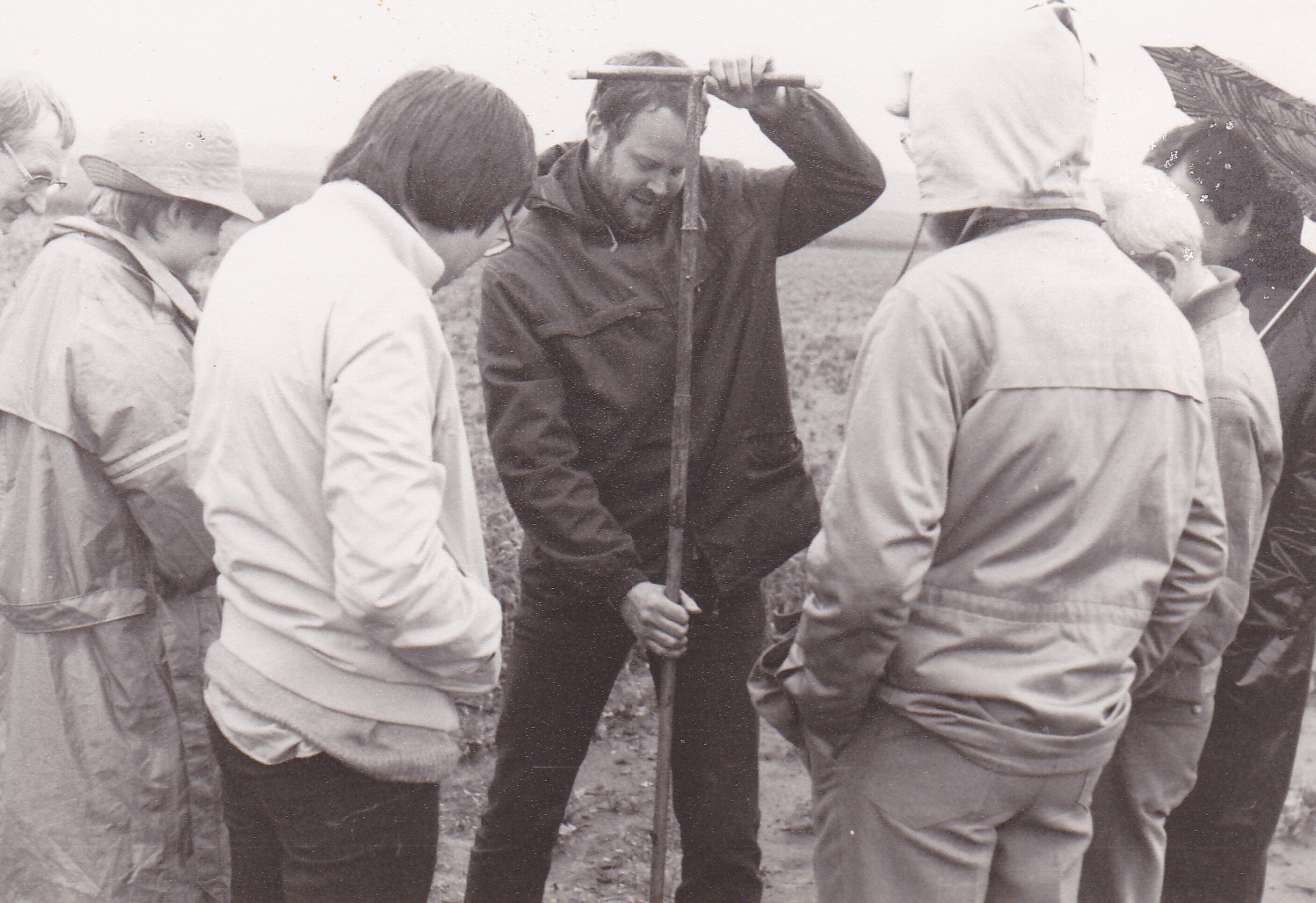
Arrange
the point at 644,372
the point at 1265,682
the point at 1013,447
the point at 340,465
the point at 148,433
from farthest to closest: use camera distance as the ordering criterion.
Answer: the point at 1265,682 → the point at 644,372 → the point at 148,433 → the point at 1013,447 → the point at 340,465

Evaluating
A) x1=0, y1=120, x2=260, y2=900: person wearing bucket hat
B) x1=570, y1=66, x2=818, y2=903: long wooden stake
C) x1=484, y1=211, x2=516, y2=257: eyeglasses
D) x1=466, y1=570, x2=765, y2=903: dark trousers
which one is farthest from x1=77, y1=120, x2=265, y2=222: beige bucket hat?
x1=466, y1=570, x2=765, y2=903: dark trousers

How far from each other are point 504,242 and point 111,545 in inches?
42.0

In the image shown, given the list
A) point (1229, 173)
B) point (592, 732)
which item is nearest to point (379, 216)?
point (592, 732)

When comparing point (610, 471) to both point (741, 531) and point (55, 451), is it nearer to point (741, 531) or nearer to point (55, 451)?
point (741, 531)

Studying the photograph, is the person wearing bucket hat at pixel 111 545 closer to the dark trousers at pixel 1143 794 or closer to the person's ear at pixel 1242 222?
the dark trousers at pixel 1143 794

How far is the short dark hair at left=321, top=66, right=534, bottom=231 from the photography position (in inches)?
82.1

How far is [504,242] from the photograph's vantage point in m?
2.81

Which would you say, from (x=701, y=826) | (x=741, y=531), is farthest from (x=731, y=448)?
(x=701, y=826)

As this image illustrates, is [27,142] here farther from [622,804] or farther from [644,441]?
[622,804]

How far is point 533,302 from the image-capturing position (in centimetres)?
294

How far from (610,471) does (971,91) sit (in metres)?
1.36

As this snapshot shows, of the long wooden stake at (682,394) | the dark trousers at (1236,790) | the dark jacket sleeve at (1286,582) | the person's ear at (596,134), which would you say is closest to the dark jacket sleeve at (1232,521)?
the dark jacket sleeve at (1286,582)

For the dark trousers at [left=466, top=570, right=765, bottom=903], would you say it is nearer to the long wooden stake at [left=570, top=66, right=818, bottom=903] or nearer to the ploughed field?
the long wooden stake at [left=570, top=66, right=818, bottom=903]

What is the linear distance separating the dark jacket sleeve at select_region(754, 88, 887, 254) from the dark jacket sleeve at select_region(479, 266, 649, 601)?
740mm
